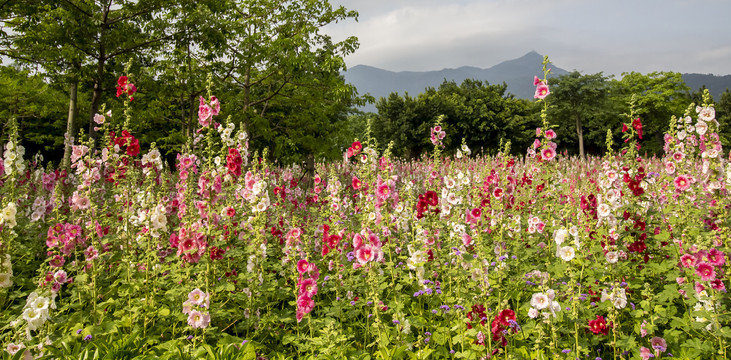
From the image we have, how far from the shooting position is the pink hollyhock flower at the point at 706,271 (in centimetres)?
302

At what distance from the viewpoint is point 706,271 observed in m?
3.04

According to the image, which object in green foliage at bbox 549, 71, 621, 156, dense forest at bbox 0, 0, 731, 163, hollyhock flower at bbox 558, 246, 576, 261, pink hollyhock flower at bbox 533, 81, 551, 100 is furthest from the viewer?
green foliage at bbox 549, 71, 621, 156

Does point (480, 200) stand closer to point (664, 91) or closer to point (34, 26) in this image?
point (34, 26)

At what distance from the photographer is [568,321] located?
3.44m

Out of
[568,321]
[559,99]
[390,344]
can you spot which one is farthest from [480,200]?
[559,99]

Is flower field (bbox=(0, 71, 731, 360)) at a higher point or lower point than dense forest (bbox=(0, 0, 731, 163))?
lower

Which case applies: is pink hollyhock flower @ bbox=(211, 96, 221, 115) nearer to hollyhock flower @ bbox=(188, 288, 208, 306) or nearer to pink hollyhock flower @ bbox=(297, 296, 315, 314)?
hollyhock flower @ bbox=(188, 288, 208, 306)

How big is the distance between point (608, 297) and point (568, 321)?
0.37 meters

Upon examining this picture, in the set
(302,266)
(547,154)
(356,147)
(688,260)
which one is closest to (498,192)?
(547,154)

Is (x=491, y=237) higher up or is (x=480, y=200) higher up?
(x=480, y=200)

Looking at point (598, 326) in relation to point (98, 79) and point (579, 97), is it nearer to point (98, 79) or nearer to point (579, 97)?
point (98, 79)

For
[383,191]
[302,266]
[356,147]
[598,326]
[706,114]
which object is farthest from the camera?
[356,147]

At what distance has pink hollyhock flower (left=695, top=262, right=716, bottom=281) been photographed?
302 centimetres

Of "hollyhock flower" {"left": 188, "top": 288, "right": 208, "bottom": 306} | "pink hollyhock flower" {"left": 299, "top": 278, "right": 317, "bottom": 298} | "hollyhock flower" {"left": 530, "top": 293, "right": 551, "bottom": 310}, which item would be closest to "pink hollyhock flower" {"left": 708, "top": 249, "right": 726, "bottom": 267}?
"hollyhock flower" {"left": 530, "top": 293, "right": 551, "bottom": 310}
